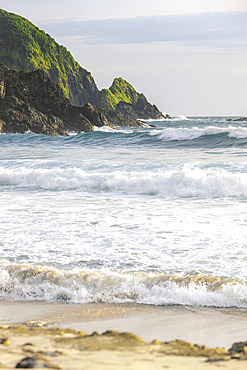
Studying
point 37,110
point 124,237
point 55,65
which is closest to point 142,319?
point 124,237

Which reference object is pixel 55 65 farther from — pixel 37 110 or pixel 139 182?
pixel 139 182

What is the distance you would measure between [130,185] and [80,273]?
7.40 m

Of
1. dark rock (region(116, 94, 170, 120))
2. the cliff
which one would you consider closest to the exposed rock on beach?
dark rock (region(116, 94, 170, 120))

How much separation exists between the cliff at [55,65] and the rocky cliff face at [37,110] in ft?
173

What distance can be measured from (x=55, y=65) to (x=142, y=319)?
13939 centimetres

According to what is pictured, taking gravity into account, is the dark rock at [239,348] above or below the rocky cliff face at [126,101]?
below

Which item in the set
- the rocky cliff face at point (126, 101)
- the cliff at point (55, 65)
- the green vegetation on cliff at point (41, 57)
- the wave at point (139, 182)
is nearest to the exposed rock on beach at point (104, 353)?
the wave at point (139, 182)

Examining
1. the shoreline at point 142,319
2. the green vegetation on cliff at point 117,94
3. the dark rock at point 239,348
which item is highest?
the green vegetation on cliff at point 117,94

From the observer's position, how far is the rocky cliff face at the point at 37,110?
164 ft

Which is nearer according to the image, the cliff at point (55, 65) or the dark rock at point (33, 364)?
the dark rock at point (33, 364)

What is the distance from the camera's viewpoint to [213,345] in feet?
9.08

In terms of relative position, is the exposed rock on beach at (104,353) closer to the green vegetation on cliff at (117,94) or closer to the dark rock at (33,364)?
the dark rock at (33,364)

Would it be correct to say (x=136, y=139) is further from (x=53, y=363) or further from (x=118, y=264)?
(x=53, y=363)

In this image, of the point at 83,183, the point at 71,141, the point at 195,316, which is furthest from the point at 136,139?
the point at 195,316
